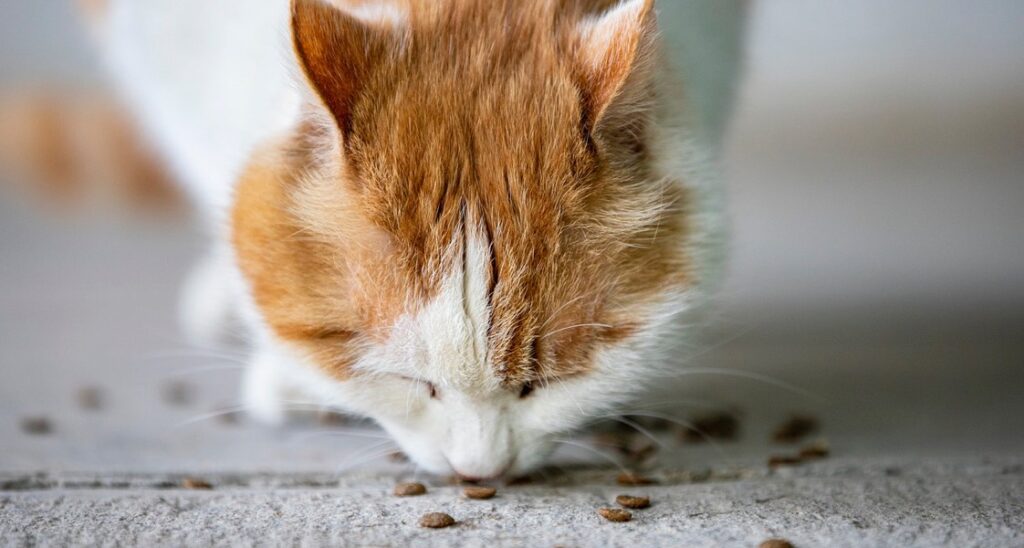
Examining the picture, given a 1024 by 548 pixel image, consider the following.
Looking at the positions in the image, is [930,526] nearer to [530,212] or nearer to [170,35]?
[530,212]

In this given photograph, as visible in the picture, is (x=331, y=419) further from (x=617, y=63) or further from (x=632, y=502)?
(x=617, y=63)

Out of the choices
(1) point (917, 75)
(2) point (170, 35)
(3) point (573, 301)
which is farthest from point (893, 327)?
(1) point (917, 75)

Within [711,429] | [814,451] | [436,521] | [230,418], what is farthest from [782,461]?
[230,418]

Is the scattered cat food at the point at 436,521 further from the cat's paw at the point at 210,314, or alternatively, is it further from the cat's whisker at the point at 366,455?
the cat's paw at the point at 210,314

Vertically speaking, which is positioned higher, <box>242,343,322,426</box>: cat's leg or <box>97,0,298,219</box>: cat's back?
<box>97,0,298,219</box>: cat's back

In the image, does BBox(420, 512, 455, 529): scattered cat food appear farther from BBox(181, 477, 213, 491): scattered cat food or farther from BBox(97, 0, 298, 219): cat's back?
BBox(97, 0, 298, 219): cat's back

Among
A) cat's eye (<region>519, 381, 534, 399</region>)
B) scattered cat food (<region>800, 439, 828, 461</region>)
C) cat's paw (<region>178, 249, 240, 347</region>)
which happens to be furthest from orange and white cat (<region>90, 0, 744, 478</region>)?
cat's paw (<region>178, 249, 240, 347</region>)
